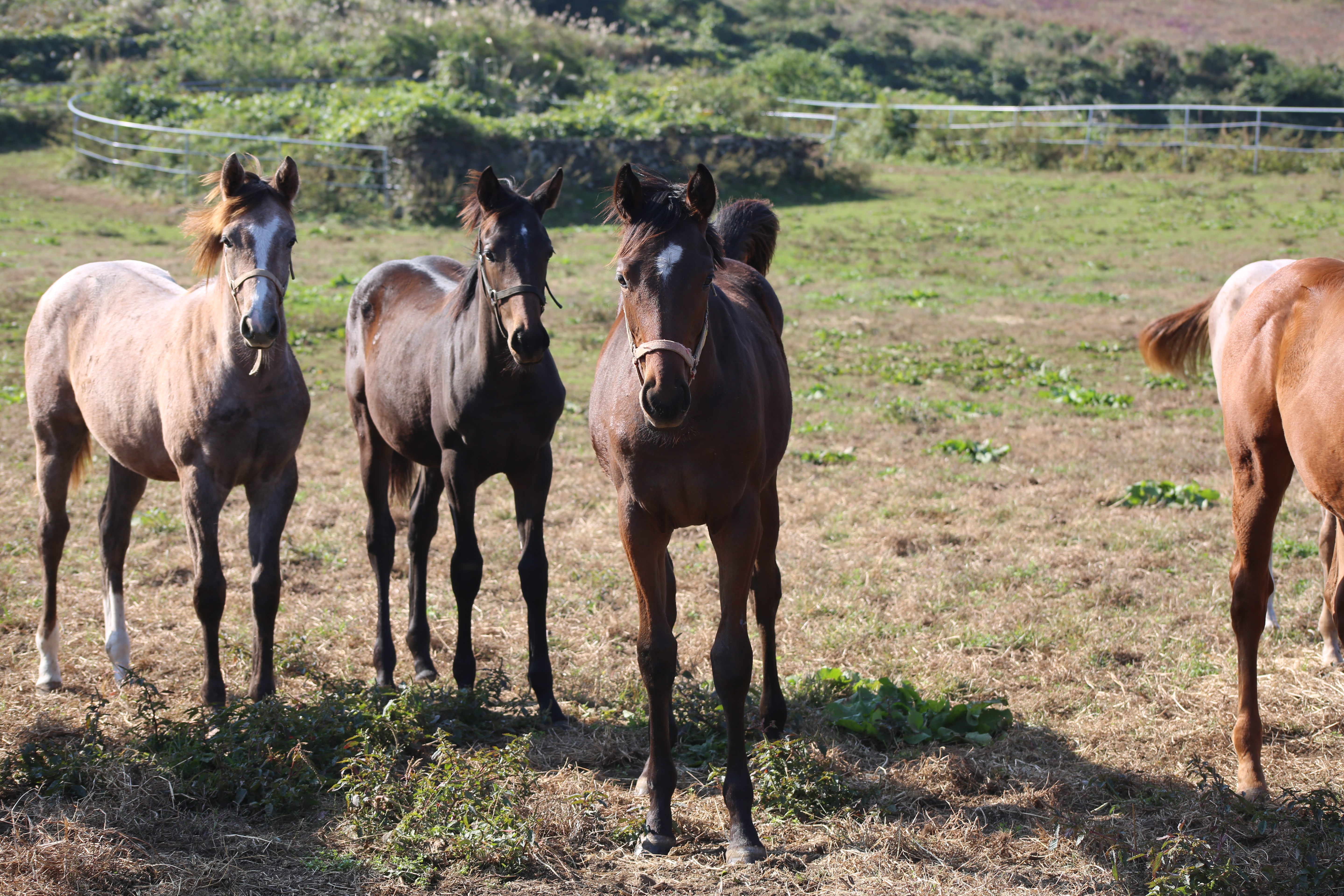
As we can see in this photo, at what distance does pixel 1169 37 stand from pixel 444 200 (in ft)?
125

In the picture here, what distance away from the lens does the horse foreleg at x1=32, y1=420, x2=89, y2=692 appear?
15.2 feet

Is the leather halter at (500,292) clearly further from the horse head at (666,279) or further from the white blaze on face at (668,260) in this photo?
the white blaze on face at (668,260)

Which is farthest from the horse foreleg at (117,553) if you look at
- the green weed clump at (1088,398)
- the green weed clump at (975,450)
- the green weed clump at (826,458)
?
the green weed clump at (1088,398)

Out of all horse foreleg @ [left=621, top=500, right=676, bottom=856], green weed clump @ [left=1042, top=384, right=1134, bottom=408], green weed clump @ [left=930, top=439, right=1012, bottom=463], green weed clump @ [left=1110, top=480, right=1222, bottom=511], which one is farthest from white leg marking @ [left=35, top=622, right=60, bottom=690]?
green weed clump @ [left=1042, top=384, right=1134, bottom=408]

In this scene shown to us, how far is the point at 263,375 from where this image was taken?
4.27m

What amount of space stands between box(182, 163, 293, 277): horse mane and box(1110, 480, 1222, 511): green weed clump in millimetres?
5446

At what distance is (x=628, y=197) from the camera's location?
3.20 m

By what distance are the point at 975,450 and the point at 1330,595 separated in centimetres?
350

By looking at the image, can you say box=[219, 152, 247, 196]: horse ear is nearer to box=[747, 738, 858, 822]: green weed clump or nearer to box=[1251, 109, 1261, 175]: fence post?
box=[747, 738, 858, 822]: green weed clump

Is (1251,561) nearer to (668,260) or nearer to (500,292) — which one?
(668,260)

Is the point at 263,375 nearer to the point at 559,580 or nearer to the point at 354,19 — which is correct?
the point at 559,580

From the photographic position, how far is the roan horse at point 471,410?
4227 millimetres

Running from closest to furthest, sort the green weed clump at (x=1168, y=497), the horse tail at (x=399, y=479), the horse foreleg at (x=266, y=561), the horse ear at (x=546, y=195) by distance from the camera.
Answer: the horse foreleg at (x=266, y=561) → the horse ear at (x=546, y=195) → the horse tail at (x=399, y=479) → the green weed clump at (x=1168, y=497)

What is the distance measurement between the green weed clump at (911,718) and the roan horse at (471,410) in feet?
4.04
